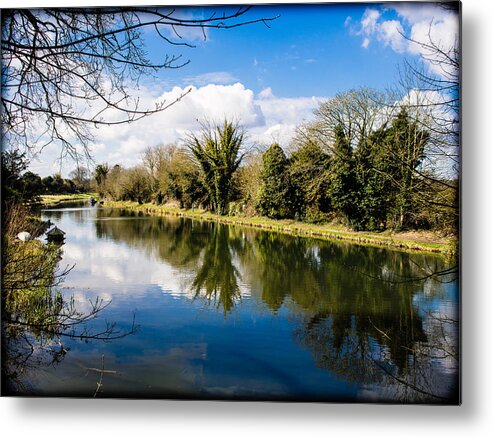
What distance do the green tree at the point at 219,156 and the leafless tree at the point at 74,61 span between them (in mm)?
1330

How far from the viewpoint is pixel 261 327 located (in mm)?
4676

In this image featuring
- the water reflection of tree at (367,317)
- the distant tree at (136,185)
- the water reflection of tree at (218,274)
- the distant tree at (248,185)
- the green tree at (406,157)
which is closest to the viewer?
the water reflection of tree at (367,317)

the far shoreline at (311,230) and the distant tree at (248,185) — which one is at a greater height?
the distant tree at (248,185)

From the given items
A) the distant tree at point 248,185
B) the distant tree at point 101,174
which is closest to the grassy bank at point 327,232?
the distant tree at point 248,185

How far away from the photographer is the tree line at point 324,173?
3.98 metres

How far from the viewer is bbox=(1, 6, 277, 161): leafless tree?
11.1ft

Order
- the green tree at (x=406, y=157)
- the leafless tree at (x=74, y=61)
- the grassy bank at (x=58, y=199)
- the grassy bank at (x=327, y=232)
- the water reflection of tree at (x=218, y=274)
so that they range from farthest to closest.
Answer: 1. the water reflection of tree at (x=218, y=274)
2. the grassy bank at (x=58, y=199)
3. the grassy bank at (x=327, y=232)
4. the green tree at (x=406, y=157)
5. the leafless tree at (x=74, y=61)

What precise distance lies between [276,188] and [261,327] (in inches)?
148

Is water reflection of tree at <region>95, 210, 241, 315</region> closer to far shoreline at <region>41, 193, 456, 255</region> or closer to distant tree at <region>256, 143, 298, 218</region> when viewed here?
far shoreline at <region>41, 193, 456, 255</region>

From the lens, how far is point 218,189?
8.48 m

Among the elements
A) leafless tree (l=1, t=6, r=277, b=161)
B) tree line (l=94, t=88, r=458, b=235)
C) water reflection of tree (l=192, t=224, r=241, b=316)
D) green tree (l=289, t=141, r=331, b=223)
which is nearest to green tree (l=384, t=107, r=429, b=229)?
tree line (l=94, t=88, r=458, b=235)

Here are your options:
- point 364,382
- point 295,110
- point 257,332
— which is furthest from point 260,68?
point 364,382

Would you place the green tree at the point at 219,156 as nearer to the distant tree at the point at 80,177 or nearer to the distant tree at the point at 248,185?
the distant tree at the point at 248,185

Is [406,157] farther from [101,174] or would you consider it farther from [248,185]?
[248,185]
